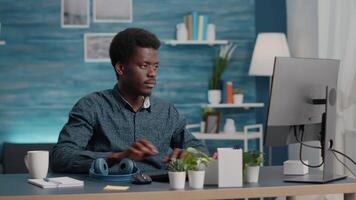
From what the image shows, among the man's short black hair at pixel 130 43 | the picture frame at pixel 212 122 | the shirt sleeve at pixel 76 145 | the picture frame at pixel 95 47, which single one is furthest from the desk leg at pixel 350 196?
the picture frame at pixel 95 47

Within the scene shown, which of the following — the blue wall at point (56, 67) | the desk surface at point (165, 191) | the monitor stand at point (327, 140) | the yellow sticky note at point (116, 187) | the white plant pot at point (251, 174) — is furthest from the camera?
the blue wall at point (56, 67)

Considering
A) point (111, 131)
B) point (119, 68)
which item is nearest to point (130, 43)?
point (119, 68)

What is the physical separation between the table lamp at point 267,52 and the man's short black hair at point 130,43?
2.44m

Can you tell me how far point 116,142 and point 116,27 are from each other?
9.36 ft

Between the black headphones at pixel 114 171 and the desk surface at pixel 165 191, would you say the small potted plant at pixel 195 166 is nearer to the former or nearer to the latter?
the desk surface at pixel 165 191

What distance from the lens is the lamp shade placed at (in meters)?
5.57

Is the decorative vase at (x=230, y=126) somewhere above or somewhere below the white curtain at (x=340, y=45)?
below

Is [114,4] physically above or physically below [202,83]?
above

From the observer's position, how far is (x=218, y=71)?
5.87 m

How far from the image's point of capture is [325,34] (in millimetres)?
5359

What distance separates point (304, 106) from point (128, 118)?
80cm

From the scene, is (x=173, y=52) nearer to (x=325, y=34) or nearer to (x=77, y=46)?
(x=77, y=46)

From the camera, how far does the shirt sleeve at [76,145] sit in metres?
2.90

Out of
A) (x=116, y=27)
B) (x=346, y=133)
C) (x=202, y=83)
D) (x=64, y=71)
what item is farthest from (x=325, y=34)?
(x=64, y=71)
